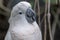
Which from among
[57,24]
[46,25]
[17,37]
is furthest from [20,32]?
[57,24]

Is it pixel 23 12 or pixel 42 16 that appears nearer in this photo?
pixel 23 12

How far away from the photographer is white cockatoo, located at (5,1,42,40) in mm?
703

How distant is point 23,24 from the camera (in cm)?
72

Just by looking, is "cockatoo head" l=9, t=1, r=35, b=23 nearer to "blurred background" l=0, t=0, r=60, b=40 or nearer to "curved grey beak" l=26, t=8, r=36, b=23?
"curved grey beak" l=26, t=8, r=36, b=23

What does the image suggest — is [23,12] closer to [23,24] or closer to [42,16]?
[23,24]

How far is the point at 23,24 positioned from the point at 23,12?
57mm

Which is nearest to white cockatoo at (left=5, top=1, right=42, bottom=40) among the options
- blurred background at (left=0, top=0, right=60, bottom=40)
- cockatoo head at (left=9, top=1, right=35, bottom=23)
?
cockatoo head at (left=9, top=1, right=35, bottom=23)

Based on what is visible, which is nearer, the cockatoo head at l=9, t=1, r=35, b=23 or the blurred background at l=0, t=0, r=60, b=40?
the cockatoo head at l=9, t=1, r=35, b=23

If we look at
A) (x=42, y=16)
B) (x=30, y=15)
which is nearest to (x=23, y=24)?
(x=30, y=15)

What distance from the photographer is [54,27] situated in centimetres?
106

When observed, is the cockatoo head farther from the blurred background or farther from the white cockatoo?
the blurred background

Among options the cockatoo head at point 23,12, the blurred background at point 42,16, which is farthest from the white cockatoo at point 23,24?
the blurred background at point 42,16

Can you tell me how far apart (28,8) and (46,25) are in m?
0.24

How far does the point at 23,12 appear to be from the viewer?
0.71 meters
